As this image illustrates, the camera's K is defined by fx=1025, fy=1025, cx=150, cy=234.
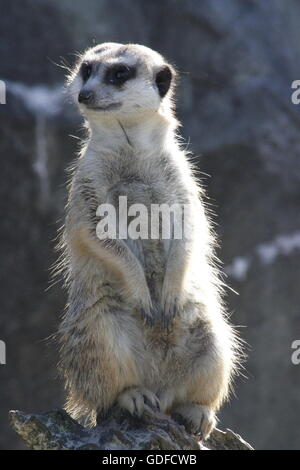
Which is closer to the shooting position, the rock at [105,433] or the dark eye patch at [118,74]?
the rock at [105,433]

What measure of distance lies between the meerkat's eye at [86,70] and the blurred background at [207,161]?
2.91 meters

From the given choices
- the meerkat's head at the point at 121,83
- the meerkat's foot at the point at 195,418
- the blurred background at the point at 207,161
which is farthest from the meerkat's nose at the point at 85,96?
the blurred background at the point at 207,161

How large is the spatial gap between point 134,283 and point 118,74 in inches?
44.2

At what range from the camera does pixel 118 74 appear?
544 cm

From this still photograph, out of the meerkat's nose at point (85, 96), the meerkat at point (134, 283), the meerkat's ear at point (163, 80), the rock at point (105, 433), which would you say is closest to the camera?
A: the rock at point (105, 433)

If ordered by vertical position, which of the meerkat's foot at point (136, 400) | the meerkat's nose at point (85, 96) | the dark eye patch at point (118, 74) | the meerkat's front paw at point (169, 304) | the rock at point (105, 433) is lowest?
the rock at point (105, 433)

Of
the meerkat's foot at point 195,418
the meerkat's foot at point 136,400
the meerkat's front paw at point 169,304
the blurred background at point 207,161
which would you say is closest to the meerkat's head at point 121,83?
the meerkat's front paw at point 169,304

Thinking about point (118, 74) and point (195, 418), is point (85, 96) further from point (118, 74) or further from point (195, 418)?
point (195, 418)

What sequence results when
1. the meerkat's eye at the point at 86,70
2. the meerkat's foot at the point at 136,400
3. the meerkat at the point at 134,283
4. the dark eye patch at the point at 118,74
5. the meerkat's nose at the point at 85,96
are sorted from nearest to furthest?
the meerkat's foot at the point at 136,400 < the meerkat at the point at 134,283 < the meerkat's nose at the point at 85,96 < the dark eye patch at the point at 118,74 < the meerkat's eye at the point at 86,70

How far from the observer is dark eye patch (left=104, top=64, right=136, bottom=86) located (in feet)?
17.7

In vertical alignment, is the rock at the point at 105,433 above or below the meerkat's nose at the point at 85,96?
below

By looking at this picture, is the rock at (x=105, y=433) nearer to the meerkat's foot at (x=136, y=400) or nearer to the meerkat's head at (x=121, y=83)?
the meerkat's foot at (x=136, y=400)

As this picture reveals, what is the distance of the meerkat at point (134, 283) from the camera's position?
505cm

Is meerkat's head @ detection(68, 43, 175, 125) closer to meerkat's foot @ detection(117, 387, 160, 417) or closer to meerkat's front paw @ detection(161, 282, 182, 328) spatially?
meerkat's front paw @ detection(161, 282, 182, 328)
